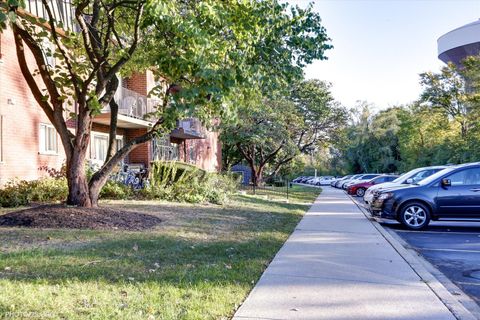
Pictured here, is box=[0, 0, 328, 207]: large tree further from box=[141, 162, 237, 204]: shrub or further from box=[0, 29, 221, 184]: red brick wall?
box=[141, 162, 237, 204]: shrub

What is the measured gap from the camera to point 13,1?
275 inches

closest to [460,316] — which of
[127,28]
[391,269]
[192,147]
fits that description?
[391,269]

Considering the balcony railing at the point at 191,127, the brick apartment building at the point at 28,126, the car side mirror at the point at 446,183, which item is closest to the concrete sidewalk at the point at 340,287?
the car side mirror at the point at 446,183

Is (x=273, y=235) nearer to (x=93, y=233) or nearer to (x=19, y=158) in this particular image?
(x=93, y=233)

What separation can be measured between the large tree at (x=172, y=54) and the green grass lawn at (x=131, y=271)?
237 centimetres

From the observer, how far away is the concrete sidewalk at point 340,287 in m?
5.10

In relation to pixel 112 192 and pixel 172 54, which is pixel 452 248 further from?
pixel 112 192

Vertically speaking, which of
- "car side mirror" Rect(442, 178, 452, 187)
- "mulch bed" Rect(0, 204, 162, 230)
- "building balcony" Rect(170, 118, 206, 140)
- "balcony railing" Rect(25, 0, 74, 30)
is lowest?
"mulch bed" Rect(0, 204, 162, 230)

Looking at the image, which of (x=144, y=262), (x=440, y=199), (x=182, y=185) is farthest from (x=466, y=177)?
(x=144, y=262)

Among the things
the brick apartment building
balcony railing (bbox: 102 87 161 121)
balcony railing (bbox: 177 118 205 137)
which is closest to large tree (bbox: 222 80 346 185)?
balcony railing (bbox: 177 118 205 137)

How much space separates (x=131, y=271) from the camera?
19.9ft

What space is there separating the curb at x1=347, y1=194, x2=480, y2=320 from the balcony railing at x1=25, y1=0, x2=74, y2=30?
35.6 ft

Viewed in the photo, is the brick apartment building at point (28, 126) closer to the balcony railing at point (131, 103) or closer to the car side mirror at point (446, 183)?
the balcony railing at point (131, 103)

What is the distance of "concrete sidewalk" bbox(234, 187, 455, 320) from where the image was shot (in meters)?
5.10
